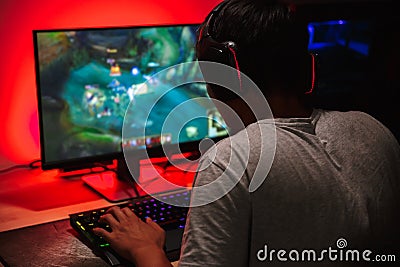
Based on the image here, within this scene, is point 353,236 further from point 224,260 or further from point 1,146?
point 1,146

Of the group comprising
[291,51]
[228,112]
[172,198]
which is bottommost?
[172,198]

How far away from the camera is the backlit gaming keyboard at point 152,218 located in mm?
1226

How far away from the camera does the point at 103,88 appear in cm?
154

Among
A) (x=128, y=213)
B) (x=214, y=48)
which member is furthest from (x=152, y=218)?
(x=214, y=48)

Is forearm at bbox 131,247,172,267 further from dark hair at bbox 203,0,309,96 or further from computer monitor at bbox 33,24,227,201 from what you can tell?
computer monitor at bbox 33,24,227,201

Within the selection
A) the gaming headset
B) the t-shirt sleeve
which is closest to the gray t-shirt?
the t-shirt sleeve

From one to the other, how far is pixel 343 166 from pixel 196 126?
0.78 meters

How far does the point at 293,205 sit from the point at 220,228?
0.41ft

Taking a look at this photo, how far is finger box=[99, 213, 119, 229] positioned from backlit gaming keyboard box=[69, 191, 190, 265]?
2cm

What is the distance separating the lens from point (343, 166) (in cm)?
97

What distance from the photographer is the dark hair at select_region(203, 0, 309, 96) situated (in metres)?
0.97

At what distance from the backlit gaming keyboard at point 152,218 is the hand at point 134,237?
0.02 meters

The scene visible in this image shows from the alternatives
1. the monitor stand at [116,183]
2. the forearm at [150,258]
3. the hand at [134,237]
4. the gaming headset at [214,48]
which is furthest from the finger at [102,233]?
the gaming headset at [214,48]

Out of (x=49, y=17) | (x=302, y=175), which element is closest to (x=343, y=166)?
(x=302, y=175)
